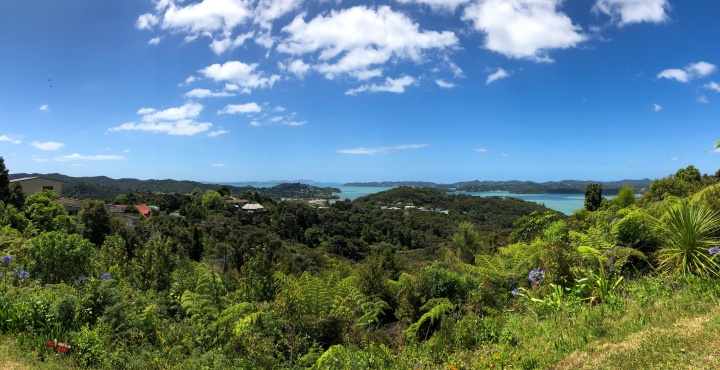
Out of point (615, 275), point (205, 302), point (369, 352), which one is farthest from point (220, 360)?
point (615, 275)

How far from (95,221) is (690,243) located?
39.0m

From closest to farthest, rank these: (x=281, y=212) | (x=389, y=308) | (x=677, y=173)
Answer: (x=389, y=308)
(x=677, y=173)
(x=281, y=212)

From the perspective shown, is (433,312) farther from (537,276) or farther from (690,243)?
(690,243)

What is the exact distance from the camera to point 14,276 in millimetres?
6582

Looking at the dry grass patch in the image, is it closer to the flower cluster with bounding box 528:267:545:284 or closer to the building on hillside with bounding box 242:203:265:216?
the flower cluster with bounding box 528:267:545:284

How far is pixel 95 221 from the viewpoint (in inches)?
1318

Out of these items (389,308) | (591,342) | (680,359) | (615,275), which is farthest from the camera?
(389,308)

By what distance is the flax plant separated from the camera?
207 inches

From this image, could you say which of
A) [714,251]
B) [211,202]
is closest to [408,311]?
[714,251]

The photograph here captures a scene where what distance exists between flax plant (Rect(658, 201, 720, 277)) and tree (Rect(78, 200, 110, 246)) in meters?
37.4

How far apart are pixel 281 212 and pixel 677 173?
55.0 meters

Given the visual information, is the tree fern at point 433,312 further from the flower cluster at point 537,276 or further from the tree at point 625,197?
the tree at point 625,197

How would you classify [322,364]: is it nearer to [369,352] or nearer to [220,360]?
[369,352]

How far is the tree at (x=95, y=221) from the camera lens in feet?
108
